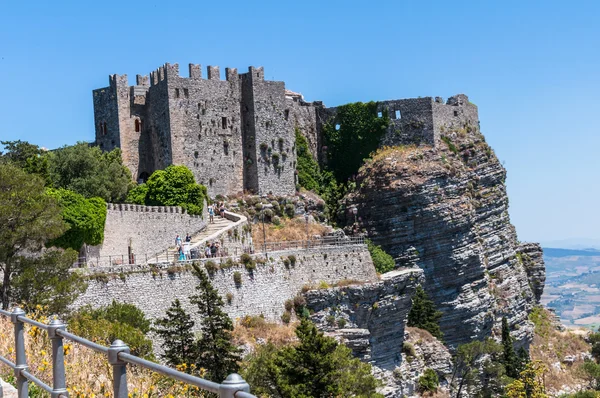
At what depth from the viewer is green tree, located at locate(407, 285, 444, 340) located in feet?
175

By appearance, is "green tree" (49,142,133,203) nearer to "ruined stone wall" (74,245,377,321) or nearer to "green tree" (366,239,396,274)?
"ruined stone wall" (74,245,377,321)

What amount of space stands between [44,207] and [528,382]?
103 feet

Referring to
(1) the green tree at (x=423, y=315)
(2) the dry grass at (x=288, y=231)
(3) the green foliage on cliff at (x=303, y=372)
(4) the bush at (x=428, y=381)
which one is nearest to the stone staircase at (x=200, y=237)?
(2) the dry grass at (x=288, y=231)

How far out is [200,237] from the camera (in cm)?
4594

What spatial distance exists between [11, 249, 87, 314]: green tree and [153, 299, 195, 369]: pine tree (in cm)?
494

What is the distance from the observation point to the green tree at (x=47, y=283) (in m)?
26.0

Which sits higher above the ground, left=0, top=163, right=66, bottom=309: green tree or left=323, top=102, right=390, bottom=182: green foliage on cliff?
left=323, top=102, right=390, bottom=182: green foliage on cliff

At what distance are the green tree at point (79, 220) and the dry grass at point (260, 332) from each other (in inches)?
317

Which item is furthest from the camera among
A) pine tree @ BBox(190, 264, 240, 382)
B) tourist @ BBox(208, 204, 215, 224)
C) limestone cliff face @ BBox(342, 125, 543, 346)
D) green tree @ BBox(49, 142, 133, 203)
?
limestone cliff face @ BBox(342, 125, 543, 346)

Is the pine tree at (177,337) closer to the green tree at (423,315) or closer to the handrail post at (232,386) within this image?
the green tree at (423,315)

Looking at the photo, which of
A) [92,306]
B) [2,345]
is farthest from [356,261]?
[2,345]

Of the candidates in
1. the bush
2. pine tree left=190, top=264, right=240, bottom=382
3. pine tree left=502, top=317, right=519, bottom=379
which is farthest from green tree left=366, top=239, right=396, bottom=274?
pine tree left=190, top=264, right=240, bottom=382

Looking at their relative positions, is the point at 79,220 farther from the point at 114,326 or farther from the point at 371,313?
the point at 371,313

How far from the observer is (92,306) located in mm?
31422
